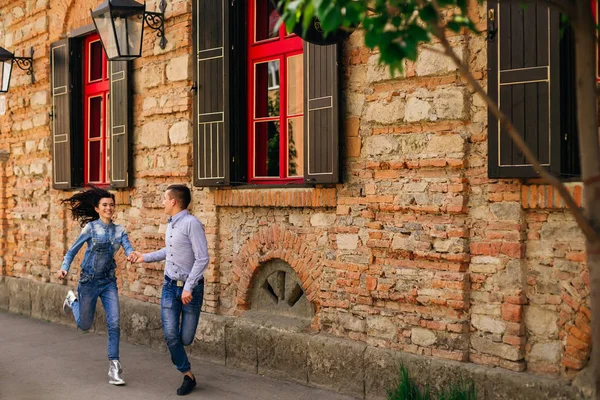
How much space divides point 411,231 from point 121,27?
3847 millimetres

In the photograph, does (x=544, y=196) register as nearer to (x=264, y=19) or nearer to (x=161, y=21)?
(x=264, y=19)

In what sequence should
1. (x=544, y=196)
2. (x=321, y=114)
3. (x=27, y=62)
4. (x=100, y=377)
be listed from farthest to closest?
(x=27, y=62)
(x=100, y=377)
(x=321, y=114)
(x=544, y=196)

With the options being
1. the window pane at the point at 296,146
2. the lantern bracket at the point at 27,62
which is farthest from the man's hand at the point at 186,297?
Answer: the lantern bracket at the point at 27,62

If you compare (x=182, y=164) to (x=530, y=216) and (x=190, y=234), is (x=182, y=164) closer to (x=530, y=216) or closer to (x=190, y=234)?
(x=190, y=234)

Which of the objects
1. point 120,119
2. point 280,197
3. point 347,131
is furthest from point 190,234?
point 120,119

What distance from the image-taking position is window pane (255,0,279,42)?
304 inches

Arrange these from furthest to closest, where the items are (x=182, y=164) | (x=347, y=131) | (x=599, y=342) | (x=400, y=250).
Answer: (x=182, y=164) < (x=347, y=131) < (x=400, y=250) < (x=599, y=342)

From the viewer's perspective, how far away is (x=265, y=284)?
24.7 ft

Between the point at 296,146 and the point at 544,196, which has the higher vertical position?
the point at 296,146

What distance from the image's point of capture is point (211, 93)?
778 centimetres

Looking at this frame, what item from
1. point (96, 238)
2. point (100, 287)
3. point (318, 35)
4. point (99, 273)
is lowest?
point (100, 287)

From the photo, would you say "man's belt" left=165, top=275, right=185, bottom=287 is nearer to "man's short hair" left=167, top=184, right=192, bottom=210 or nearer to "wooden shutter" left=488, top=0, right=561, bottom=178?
"man's short hair" left=167, top=184, right=192, bottom=210

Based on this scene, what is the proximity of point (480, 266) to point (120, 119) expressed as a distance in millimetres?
5093

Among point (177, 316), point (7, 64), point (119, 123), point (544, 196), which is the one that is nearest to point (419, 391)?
point (544, 196)
